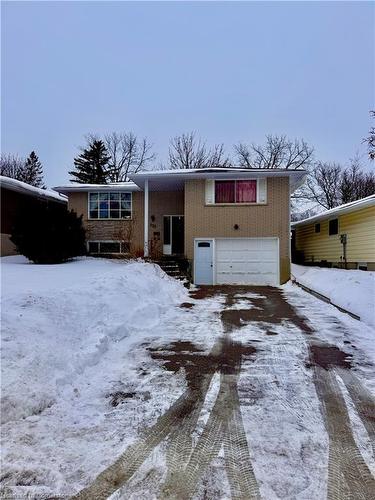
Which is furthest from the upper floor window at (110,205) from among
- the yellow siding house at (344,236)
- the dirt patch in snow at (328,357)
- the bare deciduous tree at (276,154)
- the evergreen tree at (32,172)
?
the evergreen tree at (32,172)

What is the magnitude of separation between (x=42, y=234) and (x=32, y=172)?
30511mm

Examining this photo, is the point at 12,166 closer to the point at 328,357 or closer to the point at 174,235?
the point at 174,235

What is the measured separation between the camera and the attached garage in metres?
16.0

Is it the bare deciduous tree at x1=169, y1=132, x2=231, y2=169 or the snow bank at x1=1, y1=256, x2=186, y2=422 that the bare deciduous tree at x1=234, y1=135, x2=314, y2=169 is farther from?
the snow bank at x1=1, y1=256, x2=186, y2=422

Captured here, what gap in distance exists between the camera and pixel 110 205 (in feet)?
62.4

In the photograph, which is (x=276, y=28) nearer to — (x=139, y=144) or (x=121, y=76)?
(x=121, y=76)

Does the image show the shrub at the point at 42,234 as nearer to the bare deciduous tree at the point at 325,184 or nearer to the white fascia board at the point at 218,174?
the white fascia board at the point at 218,174

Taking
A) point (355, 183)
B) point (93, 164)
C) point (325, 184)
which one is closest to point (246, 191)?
point (355, 183)

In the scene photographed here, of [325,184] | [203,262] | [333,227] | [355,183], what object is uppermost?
[325,184]

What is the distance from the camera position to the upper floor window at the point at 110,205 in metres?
18.9

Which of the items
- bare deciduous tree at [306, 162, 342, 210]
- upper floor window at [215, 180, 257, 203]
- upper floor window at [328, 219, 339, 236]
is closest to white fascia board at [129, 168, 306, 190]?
upper floor window at [215, 180, 257, 203]

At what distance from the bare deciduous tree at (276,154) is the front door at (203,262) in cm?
2383

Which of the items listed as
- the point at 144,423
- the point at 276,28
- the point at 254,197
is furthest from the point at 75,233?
the point at 276,28

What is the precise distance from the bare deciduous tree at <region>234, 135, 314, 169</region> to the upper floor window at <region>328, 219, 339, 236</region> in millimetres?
19265
